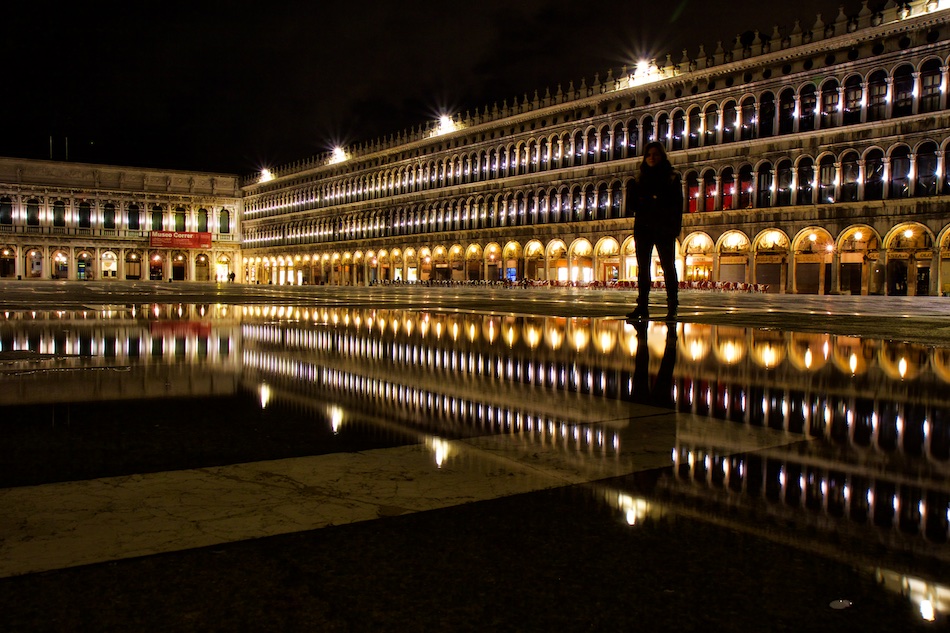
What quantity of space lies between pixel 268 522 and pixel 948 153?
4240 cm

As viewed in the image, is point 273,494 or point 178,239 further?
point 178,239

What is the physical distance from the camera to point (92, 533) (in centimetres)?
193

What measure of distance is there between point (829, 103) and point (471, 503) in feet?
148

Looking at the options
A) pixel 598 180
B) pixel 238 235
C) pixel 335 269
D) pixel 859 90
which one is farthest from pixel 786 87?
pixel 238 235

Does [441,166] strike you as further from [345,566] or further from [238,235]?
[345,566]

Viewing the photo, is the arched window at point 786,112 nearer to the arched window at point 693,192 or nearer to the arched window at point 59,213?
the arched window at point 693,192

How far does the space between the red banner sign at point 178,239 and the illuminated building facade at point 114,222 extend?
124 mm

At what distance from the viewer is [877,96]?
125 feet

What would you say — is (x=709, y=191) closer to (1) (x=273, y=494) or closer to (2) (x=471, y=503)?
(2) (x=471, y=503)

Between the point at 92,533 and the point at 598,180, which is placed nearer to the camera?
the point at 92,533

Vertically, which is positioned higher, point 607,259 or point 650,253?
point 607,259

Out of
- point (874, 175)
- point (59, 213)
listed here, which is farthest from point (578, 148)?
point (59, 213)

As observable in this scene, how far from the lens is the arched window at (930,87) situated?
117 feet

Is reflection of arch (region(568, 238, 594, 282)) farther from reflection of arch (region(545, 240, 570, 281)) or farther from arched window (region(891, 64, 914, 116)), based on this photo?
arched window (region(891, 64, 914, 116))
